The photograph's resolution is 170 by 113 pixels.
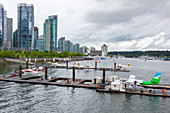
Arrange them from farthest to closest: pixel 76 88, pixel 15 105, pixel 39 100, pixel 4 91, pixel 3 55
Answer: pixel 3 55 → pixel 76 88 → pixel 4 91 → pixel 39 100 → pixel 15 105

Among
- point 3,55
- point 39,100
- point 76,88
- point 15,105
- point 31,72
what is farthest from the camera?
point 3,55

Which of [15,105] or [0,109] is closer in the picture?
[0,109]

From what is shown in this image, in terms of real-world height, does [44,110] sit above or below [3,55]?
below

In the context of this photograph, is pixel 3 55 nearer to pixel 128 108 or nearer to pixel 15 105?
pixel 15 105

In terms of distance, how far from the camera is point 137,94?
124 ft

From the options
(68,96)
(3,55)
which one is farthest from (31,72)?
(3,55)

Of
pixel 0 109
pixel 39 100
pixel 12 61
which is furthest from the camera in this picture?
pixel 12 61

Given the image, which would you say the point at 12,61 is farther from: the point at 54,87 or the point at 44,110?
the point at 44,110

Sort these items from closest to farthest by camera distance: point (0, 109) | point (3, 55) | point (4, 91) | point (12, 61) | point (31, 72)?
point (0, 109) → point (4, 91) → point (31, 72) → point (12, 61) → point (3, 55)

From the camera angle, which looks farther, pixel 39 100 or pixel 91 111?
pixel 39 100

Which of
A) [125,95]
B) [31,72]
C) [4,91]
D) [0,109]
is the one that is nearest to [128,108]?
[125,95]

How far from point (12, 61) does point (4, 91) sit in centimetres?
10854

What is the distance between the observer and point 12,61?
454ft

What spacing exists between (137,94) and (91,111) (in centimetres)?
1529
